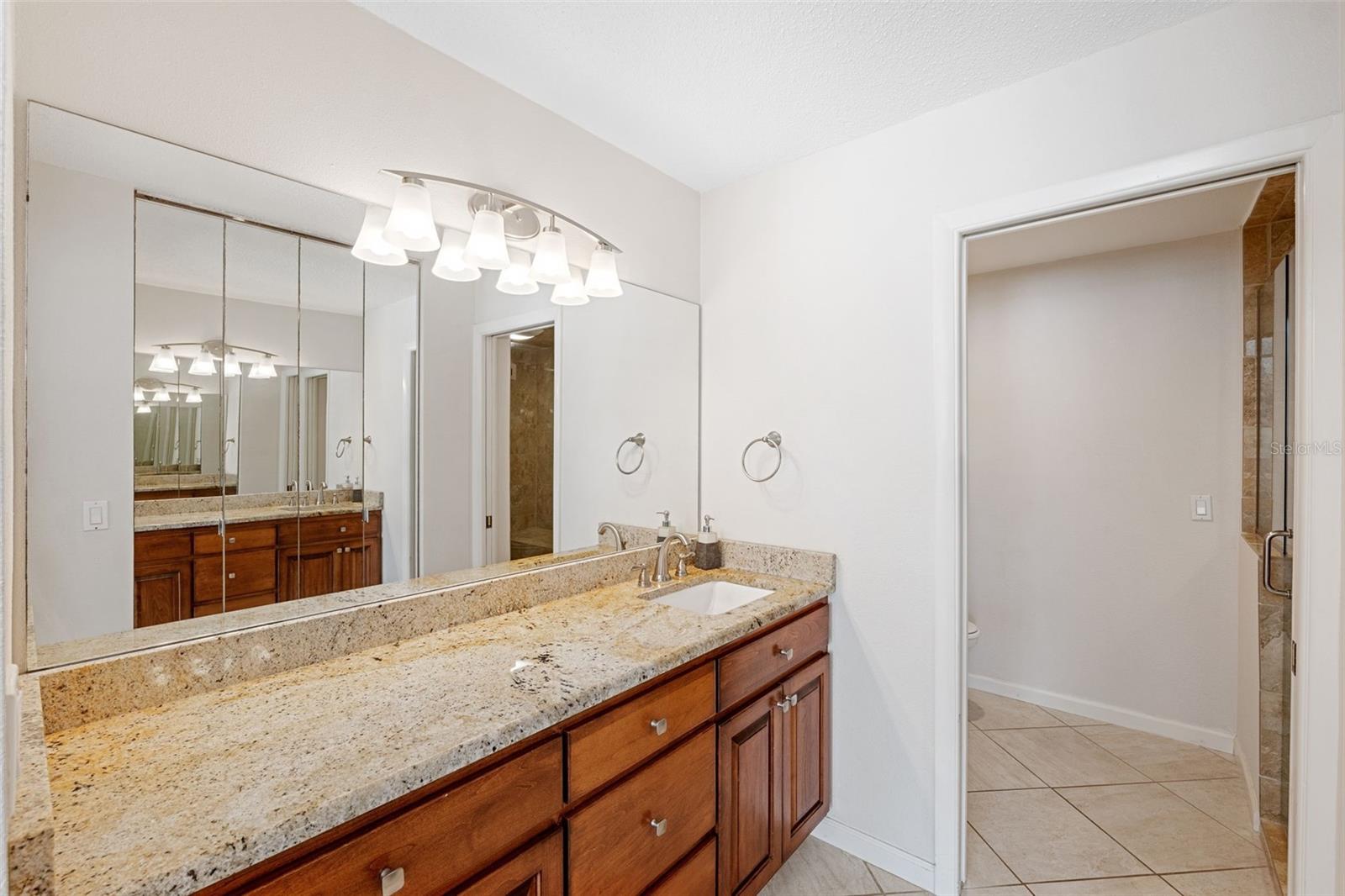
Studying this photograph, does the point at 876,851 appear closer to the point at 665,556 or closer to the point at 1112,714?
the point at 665,556

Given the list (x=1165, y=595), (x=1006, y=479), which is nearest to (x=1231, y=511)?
(x=1165, y=595)

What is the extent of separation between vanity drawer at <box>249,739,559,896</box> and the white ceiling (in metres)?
2.16

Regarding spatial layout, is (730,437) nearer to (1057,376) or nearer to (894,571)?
(894,571)

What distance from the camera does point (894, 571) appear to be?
2.03 meters

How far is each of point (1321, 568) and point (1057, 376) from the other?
1.96 metres

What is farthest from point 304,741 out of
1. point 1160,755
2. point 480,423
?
point 1160,755

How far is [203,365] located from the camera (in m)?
1.27

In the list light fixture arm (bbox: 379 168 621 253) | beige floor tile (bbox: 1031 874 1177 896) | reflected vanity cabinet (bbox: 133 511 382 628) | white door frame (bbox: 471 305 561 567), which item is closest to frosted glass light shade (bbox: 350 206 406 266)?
light fixture arm (bbox: 379 168 621 253)

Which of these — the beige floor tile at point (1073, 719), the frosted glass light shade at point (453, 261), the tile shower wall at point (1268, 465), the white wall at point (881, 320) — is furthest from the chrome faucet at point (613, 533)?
the beige floor tile at point (1073, 719)

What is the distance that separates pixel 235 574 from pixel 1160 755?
355 cm

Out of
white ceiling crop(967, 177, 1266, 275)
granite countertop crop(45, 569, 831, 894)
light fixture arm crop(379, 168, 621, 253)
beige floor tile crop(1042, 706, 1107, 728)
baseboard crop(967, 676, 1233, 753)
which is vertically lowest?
beige floor tile crop(1042, 706, 1107, 728)

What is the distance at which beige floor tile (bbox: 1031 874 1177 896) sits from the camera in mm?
1874

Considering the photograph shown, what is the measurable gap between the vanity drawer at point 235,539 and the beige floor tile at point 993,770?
8.66 feet

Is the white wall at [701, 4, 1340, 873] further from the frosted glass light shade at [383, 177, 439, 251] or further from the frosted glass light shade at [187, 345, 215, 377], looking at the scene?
the frosted glass light shade at [187, 345, 215, 377]
